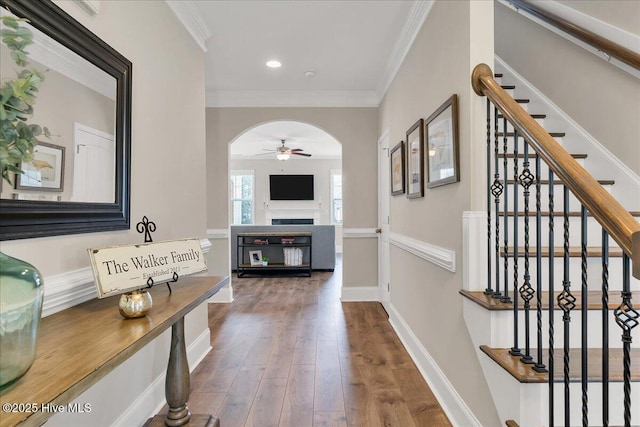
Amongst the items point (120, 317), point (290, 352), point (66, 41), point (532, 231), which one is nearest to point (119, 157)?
point (66, 41)

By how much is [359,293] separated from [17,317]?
3.89 metres

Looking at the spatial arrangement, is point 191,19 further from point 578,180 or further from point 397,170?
point 578,180

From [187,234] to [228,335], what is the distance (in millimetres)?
1206

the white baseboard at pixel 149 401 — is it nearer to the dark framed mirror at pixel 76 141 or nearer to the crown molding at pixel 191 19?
the dark framed mirror at pixel 76 141

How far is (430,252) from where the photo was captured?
212 centimetres

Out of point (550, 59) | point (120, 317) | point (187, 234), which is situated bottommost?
point (120, 317)

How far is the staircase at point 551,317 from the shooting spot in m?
1.00

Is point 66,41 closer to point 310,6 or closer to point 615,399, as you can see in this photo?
point 310,6

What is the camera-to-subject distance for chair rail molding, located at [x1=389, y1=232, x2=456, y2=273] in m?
1.84

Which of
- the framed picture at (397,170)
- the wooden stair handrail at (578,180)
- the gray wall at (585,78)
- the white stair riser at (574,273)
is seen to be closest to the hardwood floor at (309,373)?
the white stair riser at (574,273)

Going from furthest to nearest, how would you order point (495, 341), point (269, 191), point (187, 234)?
point (269, 191) → point (187, 234) → point (495, 341)

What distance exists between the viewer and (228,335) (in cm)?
308

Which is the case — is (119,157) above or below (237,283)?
above

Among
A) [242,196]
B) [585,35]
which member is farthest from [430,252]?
[242,196]
